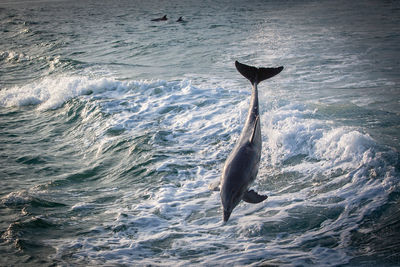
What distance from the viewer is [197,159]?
8.70m

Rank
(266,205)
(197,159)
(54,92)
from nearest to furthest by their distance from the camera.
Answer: (266,205) → (197,159) → (54,92)

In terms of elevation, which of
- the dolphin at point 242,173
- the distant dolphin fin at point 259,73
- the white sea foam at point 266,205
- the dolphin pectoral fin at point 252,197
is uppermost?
the distant dolphin fin at point 259,73

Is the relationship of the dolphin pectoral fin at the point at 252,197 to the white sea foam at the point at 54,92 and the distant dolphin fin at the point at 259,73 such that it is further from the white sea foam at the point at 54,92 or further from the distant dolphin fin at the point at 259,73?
the white sea foam at the point at 54,92

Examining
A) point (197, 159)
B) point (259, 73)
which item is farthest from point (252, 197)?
point (197, 159)

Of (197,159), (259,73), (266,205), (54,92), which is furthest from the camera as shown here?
(54,92)

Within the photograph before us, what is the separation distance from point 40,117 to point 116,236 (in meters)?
9.02

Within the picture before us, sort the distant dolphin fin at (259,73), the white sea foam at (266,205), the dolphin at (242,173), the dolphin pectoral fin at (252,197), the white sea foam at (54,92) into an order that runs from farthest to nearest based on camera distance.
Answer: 1. the white sea foam at (54,92)
2. the distant dolphin fin at (259,73)
3. the white sea foam at (266,205)
4. the dolphin pectoral fin at (252,197)
5. the dolphin at (242,173)

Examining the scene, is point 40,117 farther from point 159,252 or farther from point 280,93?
point 159,252

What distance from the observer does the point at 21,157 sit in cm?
974

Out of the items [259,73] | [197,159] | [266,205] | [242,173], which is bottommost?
[266,205]

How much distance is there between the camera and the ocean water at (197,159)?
18.3ft

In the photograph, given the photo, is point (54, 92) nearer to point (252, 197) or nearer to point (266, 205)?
point (266, 205)

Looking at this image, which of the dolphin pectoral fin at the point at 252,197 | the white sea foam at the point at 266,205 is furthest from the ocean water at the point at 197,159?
the dolphin pectoral fin at the point at 252,197

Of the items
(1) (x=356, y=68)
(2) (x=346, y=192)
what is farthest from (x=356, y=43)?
(2) (x=346, y=192)
